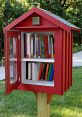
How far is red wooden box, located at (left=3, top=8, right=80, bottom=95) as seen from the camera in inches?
110

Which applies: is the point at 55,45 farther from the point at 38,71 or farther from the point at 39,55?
the point at 38,71

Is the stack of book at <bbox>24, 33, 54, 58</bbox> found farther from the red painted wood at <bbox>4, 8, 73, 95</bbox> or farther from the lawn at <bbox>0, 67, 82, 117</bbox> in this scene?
the lawn at <bbox>0, 67, 82, 117</bbox>

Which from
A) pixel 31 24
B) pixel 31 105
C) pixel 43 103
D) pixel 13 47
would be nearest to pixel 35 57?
pixel 13 47

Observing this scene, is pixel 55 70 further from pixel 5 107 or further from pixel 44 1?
pixel 44 1

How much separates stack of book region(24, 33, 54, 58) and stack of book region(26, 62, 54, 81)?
104mm

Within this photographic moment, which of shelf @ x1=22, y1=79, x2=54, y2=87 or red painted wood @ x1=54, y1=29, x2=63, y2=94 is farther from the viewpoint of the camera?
shelf @ x1=22, y1=79, x2=54, y2=87

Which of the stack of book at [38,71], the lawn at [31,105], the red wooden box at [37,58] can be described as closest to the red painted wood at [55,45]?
the red wooden box at [37,58]

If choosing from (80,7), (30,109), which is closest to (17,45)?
(30,109)

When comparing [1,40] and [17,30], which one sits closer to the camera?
[17,30]

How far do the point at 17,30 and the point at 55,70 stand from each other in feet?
1.92

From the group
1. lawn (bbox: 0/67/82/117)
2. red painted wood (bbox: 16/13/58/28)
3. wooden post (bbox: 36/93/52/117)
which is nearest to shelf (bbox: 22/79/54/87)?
wooden post (bbox: 36/93/52/117)

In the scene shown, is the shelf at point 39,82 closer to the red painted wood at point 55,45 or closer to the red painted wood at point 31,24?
the red painted wood at point 55,45

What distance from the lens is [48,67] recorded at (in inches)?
118

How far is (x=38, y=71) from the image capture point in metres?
3.08
